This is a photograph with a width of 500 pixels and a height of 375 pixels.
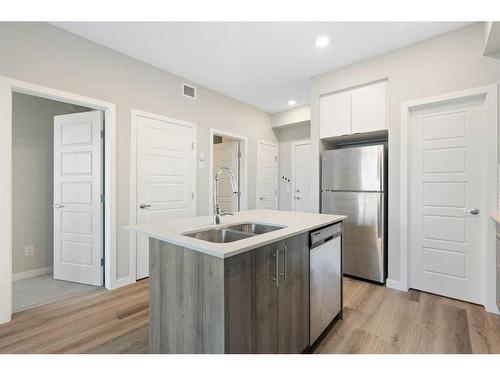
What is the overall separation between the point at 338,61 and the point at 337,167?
1.29m

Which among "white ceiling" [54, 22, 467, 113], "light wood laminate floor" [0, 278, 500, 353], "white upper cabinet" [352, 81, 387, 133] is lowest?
"light wood laminate floor" [0, 278, 500, 353]

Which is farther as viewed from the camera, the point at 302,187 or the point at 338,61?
the point at 302,187

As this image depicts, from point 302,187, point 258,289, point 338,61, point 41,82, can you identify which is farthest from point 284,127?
point 258,289

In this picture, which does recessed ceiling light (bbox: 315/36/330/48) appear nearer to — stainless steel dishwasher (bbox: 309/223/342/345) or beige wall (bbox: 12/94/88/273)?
stainless steel dishwasher (bbox: 309/223/342/345)

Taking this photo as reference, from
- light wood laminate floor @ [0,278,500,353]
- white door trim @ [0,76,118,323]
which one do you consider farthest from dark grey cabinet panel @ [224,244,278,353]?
white door trim @ [0,76,118,323]

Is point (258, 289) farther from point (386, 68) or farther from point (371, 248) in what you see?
point (386, 68)

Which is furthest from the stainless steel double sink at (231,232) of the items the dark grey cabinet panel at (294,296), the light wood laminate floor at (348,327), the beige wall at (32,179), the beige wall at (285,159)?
the beige wall at (285,159)

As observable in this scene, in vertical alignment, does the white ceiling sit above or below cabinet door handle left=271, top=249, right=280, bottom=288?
above

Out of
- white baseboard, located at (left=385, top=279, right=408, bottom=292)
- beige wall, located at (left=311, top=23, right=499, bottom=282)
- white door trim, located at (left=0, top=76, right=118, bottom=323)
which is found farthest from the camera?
white baseboard, located at (left=385, top=279, right=408, bottom=292)

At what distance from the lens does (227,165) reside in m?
4.88

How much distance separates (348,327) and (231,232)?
125cm

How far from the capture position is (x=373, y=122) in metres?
3.05

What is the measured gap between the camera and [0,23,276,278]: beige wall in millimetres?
2225

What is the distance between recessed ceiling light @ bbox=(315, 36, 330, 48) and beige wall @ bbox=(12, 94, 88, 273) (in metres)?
3.13
